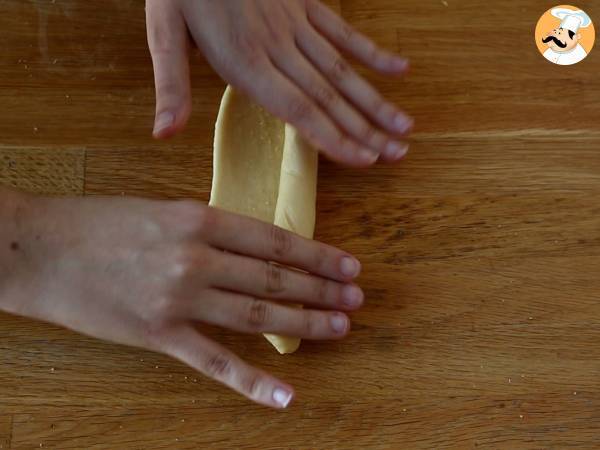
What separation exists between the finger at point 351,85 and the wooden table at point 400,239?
8 centimetres

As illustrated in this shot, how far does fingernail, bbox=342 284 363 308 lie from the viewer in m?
0.88

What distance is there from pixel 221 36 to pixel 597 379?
28.9 inches

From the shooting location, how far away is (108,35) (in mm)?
1069

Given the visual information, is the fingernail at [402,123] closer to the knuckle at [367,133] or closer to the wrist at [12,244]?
the knuckle at [367,133]

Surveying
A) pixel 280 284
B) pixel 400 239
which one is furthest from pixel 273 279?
pixel 400 239

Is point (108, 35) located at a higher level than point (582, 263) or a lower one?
higher

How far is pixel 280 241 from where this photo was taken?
844 mm

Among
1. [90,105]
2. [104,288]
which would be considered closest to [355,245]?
[104,288]

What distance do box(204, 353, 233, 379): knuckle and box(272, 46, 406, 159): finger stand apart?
37cm

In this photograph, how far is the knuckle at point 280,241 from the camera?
2.76 feet

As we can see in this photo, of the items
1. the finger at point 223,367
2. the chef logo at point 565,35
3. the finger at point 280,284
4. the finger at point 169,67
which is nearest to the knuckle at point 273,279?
the finger at point 280,284

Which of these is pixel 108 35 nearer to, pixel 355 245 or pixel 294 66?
pixel 294 66

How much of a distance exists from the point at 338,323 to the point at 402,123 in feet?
1.04

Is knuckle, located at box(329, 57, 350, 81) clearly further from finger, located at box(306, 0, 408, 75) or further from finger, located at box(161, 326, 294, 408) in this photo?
finger, located at box(161, 326, 294, 408)
